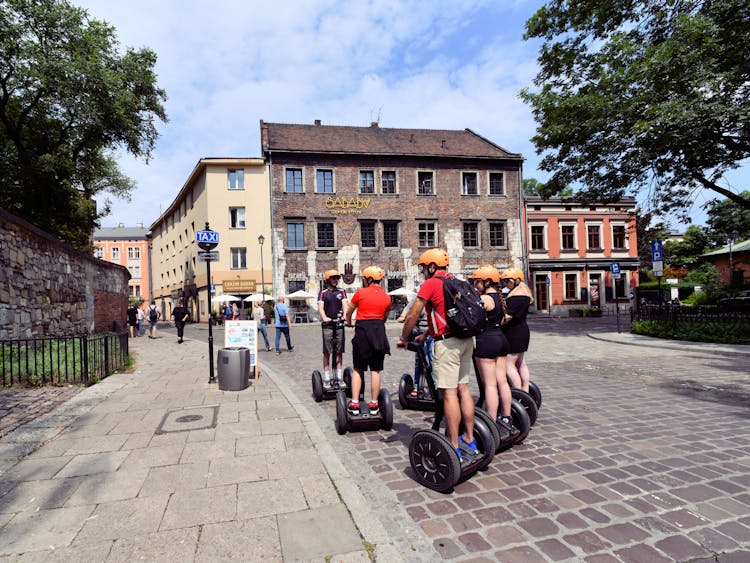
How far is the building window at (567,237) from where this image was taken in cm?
3516

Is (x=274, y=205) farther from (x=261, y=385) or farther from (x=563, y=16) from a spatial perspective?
(x=261, y=385)

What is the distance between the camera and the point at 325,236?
31.5m

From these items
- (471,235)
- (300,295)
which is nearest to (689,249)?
(471,235)

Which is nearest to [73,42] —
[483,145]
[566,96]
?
[566,96]

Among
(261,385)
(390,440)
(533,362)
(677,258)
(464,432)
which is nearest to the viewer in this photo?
(464,432)

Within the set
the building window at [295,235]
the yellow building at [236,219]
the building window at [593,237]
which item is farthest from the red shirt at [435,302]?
the building window at [593,237]

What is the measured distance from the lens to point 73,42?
1823 cm

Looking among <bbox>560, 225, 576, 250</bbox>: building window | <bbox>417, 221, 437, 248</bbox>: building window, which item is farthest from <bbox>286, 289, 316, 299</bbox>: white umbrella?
<bbox>560, 225, 576, 250</bbox>: building window

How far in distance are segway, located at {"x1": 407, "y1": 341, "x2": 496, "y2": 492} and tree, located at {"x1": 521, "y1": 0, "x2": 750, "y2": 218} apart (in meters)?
12.2

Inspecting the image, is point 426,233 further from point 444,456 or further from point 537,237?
point 444,456

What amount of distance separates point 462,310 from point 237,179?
1270 inches

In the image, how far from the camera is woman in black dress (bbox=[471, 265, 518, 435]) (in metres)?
4.28

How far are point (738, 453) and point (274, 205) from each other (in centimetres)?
2954

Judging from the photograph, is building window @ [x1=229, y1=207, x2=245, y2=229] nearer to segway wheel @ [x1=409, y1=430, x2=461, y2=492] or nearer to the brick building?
the brick building
